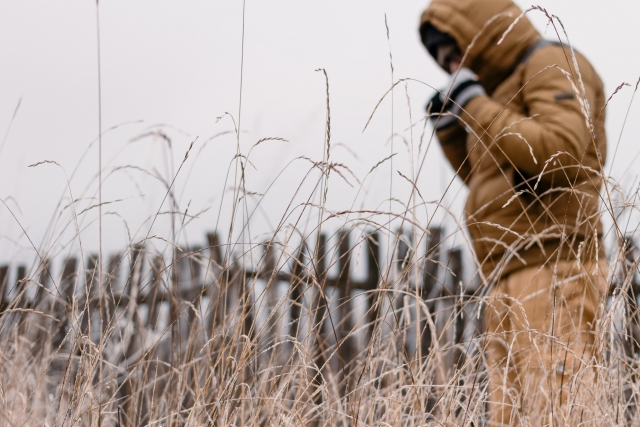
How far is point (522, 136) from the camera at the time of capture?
53.2 inches

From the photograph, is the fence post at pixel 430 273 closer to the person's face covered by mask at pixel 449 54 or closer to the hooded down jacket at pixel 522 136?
the hooded down jacket at pixel 522 136

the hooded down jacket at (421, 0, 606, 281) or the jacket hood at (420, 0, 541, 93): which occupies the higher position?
the jacket hood at (420, 0, 541, 93)

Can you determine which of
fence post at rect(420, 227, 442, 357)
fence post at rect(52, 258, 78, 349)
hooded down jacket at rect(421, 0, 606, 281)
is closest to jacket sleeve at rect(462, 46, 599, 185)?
hooded down jacket at rect(421, 0, 606, 281)

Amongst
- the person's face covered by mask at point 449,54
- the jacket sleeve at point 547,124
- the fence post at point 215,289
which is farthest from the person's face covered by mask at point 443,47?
the fence post at point 215,289

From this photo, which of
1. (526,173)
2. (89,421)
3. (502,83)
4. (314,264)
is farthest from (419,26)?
(89,421)

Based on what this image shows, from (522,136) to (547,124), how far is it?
0.14m

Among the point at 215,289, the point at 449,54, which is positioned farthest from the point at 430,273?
the point at 215,289

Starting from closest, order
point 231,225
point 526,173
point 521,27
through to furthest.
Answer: point 231,225 < point 526,173 < point 521,27

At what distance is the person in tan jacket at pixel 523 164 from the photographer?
136 cm

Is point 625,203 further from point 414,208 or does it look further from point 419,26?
point 419,26

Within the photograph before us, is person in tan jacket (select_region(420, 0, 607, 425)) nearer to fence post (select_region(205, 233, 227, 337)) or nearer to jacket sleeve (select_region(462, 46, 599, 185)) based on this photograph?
jacket sleeve (select_region(462, 46, 599, 185))

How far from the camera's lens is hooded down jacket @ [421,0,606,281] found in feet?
4.70

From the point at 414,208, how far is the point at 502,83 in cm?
88

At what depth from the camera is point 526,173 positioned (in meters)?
1.55
